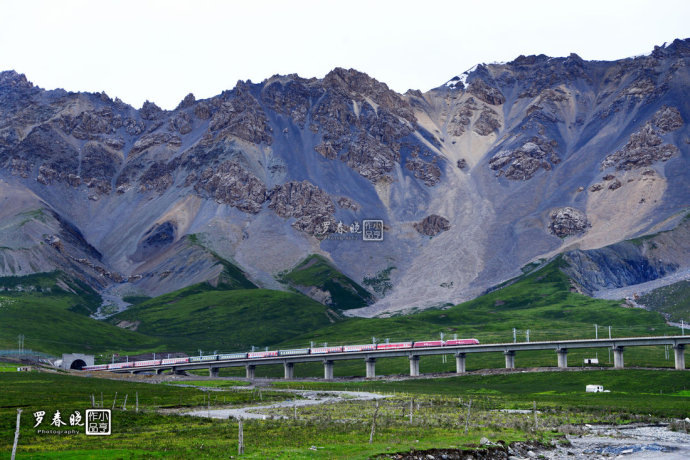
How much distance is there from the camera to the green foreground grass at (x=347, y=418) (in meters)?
57.8

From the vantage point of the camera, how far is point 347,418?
84.1 meters

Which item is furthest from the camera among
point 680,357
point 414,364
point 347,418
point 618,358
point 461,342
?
point 414,364

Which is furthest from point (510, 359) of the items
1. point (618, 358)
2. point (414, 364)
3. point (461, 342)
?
point (618, 358)

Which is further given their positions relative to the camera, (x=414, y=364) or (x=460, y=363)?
(x=414, y=364)

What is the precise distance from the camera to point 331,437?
216 ft

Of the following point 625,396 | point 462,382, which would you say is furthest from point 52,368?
point 625,396

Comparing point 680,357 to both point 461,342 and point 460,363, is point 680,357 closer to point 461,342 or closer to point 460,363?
point 460,363

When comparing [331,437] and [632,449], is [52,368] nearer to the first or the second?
[331,437]

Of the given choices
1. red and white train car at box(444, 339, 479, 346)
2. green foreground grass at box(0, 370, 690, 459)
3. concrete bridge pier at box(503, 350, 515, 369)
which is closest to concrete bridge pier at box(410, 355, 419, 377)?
red and white train car at box(444, 339, 479, 346)

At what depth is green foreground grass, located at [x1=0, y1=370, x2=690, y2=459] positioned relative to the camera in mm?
57781

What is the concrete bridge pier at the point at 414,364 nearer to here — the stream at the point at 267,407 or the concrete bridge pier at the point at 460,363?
the concrete bridge pier at the point at 460,363

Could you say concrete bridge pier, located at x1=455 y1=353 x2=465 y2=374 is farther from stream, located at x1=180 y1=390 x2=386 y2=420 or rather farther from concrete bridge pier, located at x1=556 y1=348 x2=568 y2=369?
stream, located at x1=180 y1=390 x2=386 y2=420

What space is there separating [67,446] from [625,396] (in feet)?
309

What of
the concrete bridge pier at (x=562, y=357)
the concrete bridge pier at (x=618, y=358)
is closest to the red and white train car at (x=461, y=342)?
the concrete bridge pier at (x=562, y=357)
